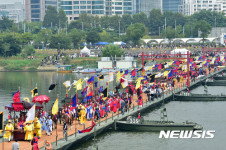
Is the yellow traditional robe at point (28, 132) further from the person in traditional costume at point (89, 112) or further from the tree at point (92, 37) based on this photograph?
the tree at point (92, 37)

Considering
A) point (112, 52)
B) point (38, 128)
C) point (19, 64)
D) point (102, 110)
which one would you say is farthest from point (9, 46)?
point (38, 128)

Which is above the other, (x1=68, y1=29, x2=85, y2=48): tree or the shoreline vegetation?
(x1=68, y1=29, x2=85, y2=48): tree

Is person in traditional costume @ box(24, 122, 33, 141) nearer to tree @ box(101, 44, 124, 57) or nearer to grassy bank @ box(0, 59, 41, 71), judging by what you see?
tree @ box(101, 44, 124, 57)

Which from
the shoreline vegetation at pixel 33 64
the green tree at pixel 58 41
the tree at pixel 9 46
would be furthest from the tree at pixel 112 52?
the tree at pixel 9 46

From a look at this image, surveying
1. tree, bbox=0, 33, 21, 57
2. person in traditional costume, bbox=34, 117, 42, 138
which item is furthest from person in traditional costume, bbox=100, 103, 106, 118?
tree, bbox=0, 33, 21, 57

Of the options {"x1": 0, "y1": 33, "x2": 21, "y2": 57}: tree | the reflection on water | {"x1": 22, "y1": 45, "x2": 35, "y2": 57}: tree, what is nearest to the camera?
the reflection on water

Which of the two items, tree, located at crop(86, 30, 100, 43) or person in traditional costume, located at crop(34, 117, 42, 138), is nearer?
person in traditional costume, located at crop(34, 117, 42, 138)

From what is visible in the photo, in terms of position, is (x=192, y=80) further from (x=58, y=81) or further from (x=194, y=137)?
(x=194, y=137)

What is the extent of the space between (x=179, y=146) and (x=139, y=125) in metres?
6.30

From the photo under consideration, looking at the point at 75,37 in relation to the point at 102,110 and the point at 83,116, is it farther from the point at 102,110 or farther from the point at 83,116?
the point at 83,116

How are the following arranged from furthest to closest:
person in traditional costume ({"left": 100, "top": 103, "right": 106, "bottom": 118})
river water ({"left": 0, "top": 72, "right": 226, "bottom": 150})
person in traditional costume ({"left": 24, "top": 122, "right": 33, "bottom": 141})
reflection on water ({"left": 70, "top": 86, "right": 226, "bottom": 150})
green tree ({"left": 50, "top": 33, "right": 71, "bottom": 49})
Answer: green tree ({"left": 50, "top": 33, "right": 71, "bottom": 49})
person in traditional costume ({"left": 100, "top": 103, "right": 106, "bottom": 118})
river water ({"left": 0, "top": 72, "right": 226, "bottom": 150})
reflection on water ({"left": 70, "top": 86, "right": 226, "bottom": 150})
person in traditional costume ({"left": 24, "top": 122, "right": 33, "bottom": 141})

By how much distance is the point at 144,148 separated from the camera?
1761 inches

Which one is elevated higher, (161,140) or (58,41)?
(58,41)

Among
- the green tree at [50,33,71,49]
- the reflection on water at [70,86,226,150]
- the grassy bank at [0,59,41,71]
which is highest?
the green tree at [50,33,71,49]
